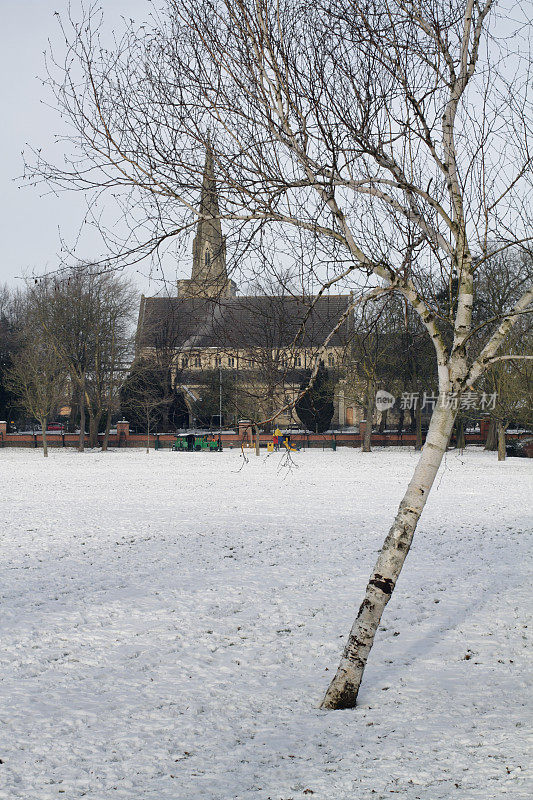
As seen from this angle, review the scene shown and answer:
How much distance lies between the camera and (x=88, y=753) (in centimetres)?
466

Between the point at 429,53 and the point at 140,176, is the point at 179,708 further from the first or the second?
the point at 429,53

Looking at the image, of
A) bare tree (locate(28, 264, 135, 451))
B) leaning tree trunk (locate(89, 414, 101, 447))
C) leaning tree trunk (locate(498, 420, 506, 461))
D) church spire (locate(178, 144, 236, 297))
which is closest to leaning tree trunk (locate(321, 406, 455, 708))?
church spire (locate(178, 144, 236, 297))

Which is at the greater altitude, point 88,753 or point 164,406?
point 164,406

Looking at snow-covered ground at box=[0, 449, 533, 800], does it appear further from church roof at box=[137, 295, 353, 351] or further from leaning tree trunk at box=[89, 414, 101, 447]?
leaning tree trunk at box=[89, 414, 101, 447]

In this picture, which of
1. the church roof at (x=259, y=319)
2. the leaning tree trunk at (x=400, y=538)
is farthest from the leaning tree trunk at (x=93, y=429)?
the leaning tree trunk at (x=400, y=538)

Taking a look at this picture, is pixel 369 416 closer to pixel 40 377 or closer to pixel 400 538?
pixel 40 377

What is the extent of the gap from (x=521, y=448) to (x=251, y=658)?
2961 centimetres

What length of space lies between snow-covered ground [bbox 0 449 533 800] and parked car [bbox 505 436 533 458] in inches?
785

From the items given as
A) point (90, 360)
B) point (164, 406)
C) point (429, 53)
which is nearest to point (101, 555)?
point (429, 53)

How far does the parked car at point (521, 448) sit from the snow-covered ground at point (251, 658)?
19936mm

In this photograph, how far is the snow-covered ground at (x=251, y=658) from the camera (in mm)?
4348

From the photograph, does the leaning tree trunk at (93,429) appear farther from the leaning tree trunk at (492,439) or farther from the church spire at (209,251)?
the church spire at (209,251)

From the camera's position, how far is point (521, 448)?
33.5 m

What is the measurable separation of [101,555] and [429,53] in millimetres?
7968
